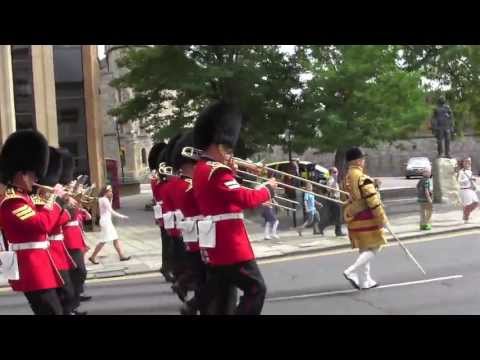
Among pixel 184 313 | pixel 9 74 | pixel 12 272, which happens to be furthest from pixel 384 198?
pixel 12 272

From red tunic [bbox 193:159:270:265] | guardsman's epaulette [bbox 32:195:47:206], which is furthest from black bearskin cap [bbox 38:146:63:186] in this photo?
red tunic [bbox 193:159:270:265]

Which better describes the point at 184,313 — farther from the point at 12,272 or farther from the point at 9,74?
the point at 9,74

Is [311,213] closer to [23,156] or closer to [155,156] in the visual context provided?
[155,156]

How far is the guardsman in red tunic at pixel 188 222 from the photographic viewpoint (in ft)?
19.6

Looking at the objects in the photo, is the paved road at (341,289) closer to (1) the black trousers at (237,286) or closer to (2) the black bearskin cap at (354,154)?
(2) the black bearskin cap at (354,154)

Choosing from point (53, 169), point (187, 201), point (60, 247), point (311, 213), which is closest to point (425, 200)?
point (311, 213)

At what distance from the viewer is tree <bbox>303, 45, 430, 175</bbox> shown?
15070 mm

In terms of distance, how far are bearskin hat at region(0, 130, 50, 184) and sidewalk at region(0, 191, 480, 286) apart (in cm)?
517

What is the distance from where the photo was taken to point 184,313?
19.6ft

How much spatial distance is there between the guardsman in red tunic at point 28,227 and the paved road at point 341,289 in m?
2.30

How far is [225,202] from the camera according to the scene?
470 centimetres

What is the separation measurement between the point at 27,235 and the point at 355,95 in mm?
11770

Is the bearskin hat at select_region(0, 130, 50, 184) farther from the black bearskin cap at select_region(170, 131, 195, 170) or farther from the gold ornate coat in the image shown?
the gold ornate coat

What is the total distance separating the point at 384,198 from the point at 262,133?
5842mm
